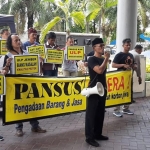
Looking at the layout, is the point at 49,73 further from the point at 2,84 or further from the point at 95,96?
the point at 95,96

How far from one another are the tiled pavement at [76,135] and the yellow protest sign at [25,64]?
1.19 meters

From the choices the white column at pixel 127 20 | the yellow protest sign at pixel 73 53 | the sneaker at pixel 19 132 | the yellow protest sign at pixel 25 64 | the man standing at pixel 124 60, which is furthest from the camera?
the white column at pixel 127 20

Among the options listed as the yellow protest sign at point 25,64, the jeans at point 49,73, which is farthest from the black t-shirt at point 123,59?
the yellow protest sign at point 25,64

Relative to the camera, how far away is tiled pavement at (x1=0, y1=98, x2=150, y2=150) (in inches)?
181

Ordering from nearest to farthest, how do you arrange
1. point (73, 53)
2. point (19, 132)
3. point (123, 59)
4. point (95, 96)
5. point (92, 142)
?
point (95, 96) → point (92, 142) → point (19, 132) → point (123, 59) → point (73, 53)

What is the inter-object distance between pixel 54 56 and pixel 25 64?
1479 millimetres

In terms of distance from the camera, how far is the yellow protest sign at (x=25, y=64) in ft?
15.8

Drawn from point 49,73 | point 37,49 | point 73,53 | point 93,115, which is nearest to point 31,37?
point 37,49

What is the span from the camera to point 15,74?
4734mm

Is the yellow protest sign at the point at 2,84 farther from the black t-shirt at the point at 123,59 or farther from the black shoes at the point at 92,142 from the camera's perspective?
the black t-shirt at the point at 123,59

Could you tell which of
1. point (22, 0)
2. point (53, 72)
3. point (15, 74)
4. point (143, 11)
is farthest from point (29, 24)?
point (15, 74)

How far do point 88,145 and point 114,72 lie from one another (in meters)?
2.17

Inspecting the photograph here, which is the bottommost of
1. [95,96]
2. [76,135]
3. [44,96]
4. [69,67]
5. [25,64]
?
[76,135]

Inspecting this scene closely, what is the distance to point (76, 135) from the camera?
16.8ft
